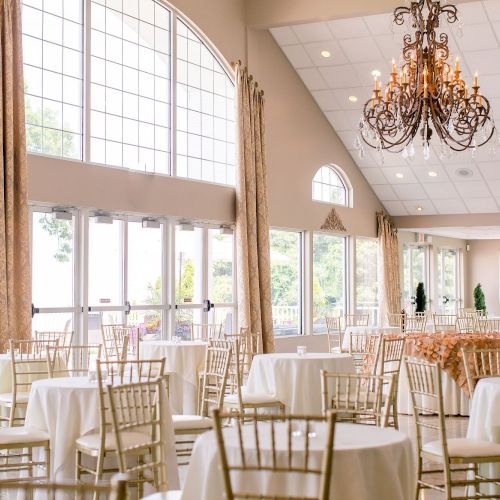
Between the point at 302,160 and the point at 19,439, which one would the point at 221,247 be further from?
the point at 19,439

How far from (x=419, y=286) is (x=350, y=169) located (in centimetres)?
516

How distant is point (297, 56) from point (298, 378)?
8.40m

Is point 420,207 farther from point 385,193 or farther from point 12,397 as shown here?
point 12,397

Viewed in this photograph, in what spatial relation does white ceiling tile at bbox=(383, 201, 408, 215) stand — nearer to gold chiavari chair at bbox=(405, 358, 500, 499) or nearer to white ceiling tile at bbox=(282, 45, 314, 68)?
white ceiling tile at bbox=(282, 45, 314, 68)

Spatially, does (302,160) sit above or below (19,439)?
above

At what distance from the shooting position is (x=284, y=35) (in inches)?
565

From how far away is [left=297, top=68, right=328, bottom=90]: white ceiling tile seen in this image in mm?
15109

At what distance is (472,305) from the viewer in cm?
2583

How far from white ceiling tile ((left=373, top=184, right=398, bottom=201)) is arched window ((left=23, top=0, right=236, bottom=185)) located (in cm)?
557

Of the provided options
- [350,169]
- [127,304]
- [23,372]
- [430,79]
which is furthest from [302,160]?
[23,372]

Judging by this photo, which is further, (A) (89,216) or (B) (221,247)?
(B) (221,247)

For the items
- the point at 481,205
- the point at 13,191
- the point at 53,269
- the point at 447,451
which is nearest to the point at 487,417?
the point at 447,451

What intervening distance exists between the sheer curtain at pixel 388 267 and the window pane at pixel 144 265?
7677 millimetres

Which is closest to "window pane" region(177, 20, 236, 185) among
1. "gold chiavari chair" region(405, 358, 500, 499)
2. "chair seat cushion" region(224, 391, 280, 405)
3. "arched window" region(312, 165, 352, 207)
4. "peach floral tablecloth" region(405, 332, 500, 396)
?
"arched window" region(312, 165, 352, 207)
